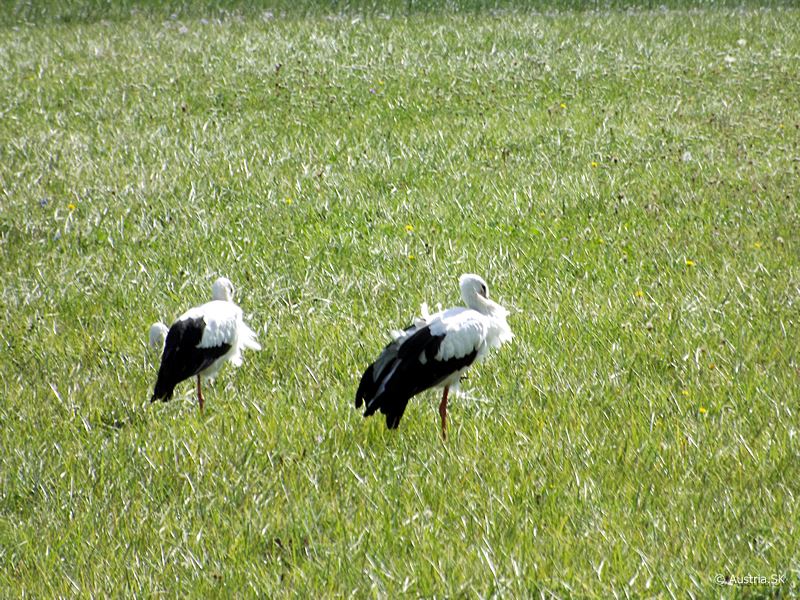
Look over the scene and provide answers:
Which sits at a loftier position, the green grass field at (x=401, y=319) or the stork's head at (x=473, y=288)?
the stork's head at (x=473, y=288)

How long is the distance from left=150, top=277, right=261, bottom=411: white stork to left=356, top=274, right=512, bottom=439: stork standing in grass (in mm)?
807

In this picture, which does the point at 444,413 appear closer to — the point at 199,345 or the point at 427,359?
the point at 427,359

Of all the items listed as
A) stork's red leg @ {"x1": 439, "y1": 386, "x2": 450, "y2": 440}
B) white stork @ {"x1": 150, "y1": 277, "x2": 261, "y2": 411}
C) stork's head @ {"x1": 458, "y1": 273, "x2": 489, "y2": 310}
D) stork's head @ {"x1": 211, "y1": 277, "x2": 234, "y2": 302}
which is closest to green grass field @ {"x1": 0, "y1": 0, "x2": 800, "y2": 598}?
stork's red leg @ {"x1": 439, "y1": 386, "x2": 450, "y2": 440}

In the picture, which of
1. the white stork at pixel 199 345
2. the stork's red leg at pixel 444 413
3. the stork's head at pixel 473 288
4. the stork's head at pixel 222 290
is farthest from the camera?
the stork's head at pixel 222 290

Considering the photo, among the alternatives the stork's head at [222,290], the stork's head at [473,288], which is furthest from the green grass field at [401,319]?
the stork's head at [473,288]

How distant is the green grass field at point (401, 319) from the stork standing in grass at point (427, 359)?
243mm

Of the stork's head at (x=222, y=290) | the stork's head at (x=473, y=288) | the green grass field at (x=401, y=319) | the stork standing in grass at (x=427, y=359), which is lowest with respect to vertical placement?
the green grass field at (x=401, y=319)

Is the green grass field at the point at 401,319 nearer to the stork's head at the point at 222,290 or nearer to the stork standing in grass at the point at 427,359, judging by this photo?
the stork standing in grass at the point at 427,359

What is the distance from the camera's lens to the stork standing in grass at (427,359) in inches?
191

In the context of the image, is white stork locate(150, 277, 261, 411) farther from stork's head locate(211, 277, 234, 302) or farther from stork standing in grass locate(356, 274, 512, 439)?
stork standing in grass locate(356, 274, 512, 439)

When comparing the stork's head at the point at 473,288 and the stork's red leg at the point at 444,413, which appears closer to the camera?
the stork's red leg at the point at 444,413

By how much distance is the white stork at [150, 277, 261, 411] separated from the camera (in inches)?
205

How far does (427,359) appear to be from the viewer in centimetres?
486

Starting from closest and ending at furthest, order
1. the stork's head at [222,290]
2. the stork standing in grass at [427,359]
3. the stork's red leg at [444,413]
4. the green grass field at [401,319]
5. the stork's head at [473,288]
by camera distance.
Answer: the green grass field at [401,319]
the stork standing in grass at [427,359]
the stork's red leg at [444,413]
the stork's head at [473,288]
the stork's head at [222,290]
